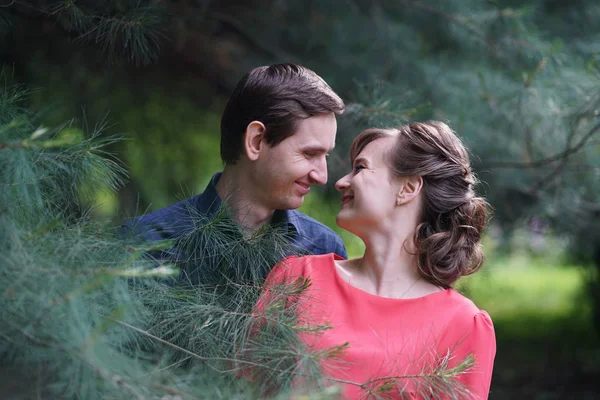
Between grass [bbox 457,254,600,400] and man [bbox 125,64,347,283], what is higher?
man [bbox 125,64,347,283]

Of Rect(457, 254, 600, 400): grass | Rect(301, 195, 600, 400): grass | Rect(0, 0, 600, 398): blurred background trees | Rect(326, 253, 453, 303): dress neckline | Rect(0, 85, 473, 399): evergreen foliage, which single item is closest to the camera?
Rect(0, 85, 473, 399): evergreen foliage

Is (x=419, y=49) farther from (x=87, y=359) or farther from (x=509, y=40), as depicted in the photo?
(x=87, y=359)

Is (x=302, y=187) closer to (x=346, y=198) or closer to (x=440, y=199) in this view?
(x=346, y=198)

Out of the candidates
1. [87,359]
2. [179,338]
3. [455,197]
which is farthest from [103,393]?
[455,197]

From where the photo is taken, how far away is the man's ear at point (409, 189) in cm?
160

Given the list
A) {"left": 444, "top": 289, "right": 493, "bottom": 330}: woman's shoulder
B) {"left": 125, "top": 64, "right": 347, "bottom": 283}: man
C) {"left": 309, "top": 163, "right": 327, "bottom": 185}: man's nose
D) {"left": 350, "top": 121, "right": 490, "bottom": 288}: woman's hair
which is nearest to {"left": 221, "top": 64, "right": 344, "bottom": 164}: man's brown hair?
{"left": 125, "top": 64, "right": 347, "bottom": 283}: man

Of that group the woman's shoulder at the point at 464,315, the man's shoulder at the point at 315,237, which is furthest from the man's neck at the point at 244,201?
the woman's shoulder at the point at 464,315

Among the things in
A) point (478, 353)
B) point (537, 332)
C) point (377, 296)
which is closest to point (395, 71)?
point (377, 296)

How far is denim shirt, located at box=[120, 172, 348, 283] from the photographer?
1654 millimetres

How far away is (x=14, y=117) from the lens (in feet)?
4.66

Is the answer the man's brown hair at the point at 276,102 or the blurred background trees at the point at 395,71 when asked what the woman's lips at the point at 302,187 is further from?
the blurred background trees at the point at 395,71

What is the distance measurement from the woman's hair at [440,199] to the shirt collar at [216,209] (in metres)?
0.33

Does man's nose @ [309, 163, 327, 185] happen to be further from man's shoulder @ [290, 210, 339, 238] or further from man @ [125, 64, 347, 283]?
man's shoulder @ [290, 210, 339, 238]

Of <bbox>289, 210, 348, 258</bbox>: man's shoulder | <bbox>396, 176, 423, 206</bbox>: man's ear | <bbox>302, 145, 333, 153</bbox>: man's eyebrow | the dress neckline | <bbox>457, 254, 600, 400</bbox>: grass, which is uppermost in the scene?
<bbox>302, 145, 333, 153</bbox>: man's eyebrow
